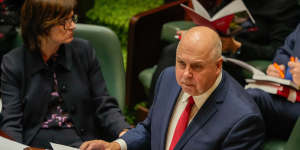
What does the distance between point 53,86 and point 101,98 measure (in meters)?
0.26

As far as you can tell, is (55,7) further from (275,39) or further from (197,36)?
(275,39)

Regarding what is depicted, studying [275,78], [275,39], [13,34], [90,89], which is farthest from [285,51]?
[13,34]

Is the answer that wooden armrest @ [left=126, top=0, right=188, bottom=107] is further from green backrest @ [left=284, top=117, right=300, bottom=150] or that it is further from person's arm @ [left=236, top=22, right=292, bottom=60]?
green backrest @ [left=284, top=117, right=300, bottom=150]

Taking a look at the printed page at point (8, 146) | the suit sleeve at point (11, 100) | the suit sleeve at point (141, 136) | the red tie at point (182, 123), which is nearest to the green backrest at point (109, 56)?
the suit sleeve at point (11, 100)

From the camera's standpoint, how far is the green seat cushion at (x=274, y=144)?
2309 millimetres

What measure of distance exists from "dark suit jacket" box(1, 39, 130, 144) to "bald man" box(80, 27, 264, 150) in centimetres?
55

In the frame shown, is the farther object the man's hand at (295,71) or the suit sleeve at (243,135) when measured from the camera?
the man's hand at (295,71)

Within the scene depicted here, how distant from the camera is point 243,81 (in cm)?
289

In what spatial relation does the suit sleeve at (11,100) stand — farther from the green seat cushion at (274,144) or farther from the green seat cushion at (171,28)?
the green seat cushion at (171,28)

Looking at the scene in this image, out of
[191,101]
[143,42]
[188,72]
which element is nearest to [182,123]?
[191,101]

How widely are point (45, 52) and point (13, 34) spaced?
554mm

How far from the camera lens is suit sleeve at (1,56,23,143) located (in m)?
2.04

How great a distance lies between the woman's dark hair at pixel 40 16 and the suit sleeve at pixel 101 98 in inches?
10.9

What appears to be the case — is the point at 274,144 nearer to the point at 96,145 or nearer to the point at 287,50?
the point at 287,50
